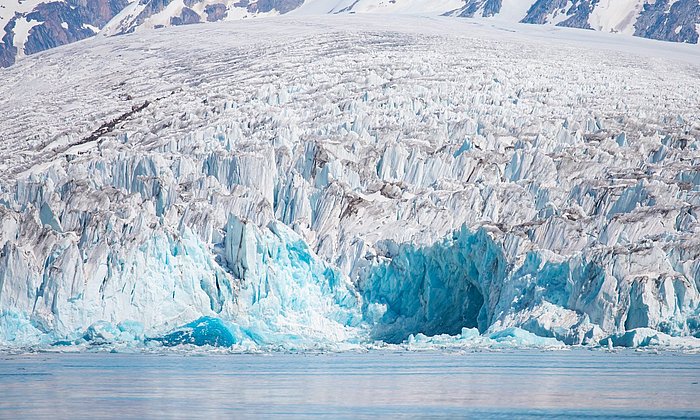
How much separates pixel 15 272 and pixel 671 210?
14772 millimetres

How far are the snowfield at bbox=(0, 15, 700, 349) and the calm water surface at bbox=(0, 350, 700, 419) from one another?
1186mm

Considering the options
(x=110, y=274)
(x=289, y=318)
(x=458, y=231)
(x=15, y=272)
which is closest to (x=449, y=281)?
(x=458, y=231)

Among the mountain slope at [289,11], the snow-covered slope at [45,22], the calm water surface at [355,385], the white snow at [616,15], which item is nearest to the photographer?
the calm water surface at [355,385]

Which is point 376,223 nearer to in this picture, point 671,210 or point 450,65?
point 671,210

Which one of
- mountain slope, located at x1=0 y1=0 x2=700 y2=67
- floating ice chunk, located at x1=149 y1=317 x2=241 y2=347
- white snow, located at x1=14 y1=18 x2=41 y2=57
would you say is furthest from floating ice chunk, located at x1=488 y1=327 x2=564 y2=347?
white snow, located at x1=14 y1=18 x2=41 y2=57

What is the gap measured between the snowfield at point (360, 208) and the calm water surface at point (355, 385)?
3.89 feet

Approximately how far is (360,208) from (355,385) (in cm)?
1228

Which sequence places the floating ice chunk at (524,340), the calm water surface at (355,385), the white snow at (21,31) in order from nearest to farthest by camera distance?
the calm water surface at (355,385)
the floating ice chunk at (524,340)
the white snow at (21,31)

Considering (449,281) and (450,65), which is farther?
(450,65)

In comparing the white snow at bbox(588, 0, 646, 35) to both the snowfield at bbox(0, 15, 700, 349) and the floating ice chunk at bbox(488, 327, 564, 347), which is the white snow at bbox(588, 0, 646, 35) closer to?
the snowfield at bbox(0, 15, 700, 349)

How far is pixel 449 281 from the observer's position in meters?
30.6

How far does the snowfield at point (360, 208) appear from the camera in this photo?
2775cm

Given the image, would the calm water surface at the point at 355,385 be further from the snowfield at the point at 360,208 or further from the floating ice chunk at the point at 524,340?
the snowfield at the point at 360,208

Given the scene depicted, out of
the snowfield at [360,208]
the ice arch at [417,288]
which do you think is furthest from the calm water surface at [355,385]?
the ice arch at [417,288]
